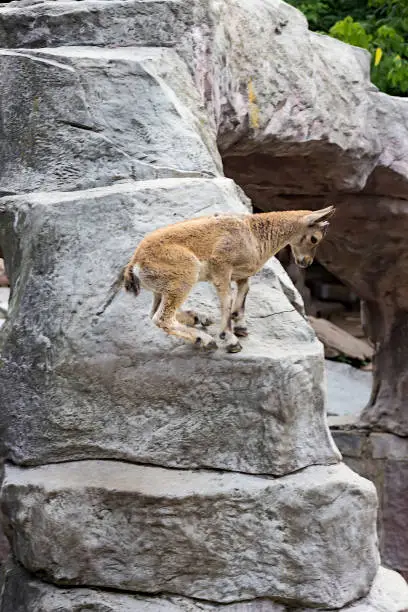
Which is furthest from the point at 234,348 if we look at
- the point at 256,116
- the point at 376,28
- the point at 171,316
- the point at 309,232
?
the point at 376,28

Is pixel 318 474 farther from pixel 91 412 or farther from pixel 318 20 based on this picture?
pixel 318 20

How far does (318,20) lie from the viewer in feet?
31.8

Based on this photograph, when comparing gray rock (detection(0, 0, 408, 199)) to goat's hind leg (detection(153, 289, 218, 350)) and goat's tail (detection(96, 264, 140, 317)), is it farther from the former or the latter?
goat's hind leg (detection(153, 289, 218, 350))

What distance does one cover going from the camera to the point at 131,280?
3.23 m

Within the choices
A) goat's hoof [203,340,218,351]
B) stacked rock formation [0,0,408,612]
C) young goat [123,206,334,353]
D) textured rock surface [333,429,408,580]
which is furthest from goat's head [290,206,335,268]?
textured rock surface [333,429,408,580]

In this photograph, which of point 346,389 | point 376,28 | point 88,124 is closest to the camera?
point 88,124

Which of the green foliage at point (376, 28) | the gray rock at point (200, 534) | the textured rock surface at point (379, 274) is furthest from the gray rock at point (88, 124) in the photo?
the green foliage at point (376, 28)

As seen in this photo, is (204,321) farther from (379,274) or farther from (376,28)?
(376,28)

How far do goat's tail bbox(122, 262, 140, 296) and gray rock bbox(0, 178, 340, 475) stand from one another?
0.72ft

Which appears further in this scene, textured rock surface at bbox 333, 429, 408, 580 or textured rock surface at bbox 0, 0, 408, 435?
textured rock surface at bbox 333, 429, 408, 580

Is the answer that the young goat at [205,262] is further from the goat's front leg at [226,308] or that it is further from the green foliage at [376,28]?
the green foliage at [376,28]

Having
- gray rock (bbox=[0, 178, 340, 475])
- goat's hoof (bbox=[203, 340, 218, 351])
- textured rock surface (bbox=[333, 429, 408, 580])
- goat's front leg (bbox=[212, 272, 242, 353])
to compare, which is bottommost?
textured rock surface (bbox=[333, 429, 408, 580])

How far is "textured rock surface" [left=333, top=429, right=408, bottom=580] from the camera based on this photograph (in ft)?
27.2

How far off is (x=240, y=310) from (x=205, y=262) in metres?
0.26
